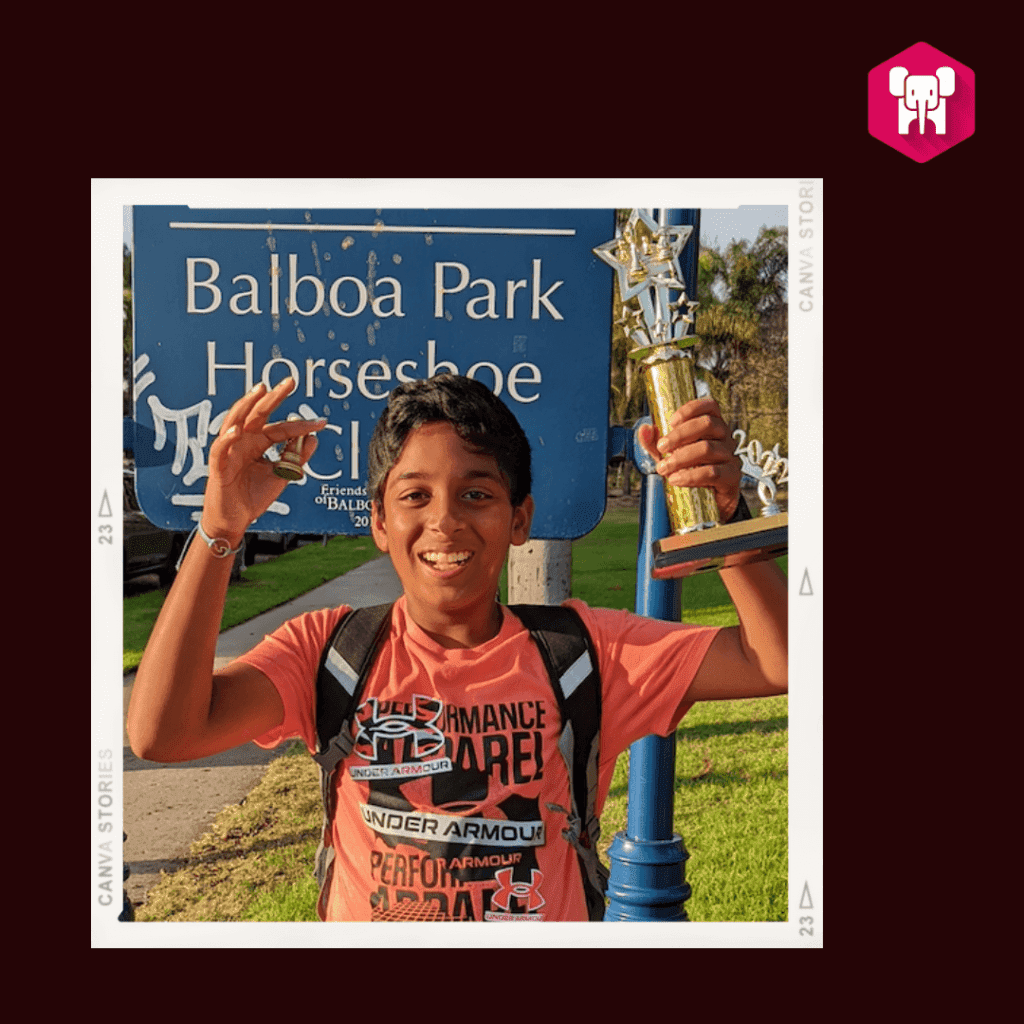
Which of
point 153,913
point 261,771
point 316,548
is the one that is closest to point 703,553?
point 316,548

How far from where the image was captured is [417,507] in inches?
129

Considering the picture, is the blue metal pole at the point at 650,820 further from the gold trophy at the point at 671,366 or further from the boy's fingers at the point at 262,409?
the boy's fingers at the point at 262,409

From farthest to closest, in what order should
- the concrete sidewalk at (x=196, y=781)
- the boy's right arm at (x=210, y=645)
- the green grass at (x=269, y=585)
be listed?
the green grass at (x=269, y=585), the concrete sidewalk at (x=196, y=781), the boy's right arm at (x=210, y=645)

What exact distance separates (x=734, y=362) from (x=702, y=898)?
1656 millimetres

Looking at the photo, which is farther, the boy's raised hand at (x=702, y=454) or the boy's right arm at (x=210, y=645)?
the boy's raised hand at (x=702, y=454)

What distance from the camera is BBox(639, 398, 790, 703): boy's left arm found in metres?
3.30

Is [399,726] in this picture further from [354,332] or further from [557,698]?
[354,332]

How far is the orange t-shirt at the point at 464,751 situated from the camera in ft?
10.8

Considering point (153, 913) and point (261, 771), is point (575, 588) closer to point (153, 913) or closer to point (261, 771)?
point (261, 771)
